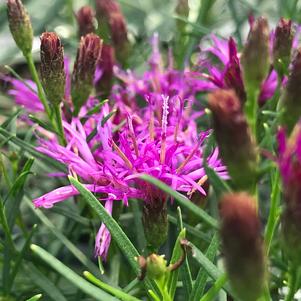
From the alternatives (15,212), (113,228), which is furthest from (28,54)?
(113,228)

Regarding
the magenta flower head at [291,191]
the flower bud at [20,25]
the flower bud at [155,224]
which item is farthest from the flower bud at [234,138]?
the flower bud at [20,25]

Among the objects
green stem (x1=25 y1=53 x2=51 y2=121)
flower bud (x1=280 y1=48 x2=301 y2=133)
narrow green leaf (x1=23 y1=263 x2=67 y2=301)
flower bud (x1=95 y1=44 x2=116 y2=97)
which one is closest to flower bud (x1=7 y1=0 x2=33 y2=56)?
green stem (x1=25 y1=53 x2=51 y2=121)

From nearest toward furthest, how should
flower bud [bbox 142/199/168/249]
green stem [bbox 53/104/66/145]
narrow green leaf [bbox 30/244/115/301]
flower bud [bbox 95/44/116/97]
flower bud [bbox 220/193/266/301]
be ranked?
1. flower bud [bbox 220/193/266/301]
2. narrow green leaf [bbox 30/244/115/301]
3. flower bud [bbox 142/199/168/249]
4. green stem [bbox 53/104/66/145]
5. flower bud [bbox 95/44/116/97]

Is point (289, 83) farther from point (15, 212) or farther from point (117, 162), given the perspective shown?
point (15, 212)

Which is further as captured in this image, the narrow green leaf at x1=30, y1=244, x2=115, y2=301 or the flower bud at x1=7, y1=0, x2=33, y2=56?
the flower bud at x1=7, y1=0, x2=33, y2=56

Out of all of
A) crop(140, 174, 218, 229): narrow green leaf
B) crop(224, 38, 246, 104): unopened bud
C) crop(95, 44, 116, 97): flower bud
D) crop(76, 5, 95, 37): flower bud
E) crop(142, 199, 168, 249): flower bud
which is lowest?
crop(142, 199, 168, 249): flower bud

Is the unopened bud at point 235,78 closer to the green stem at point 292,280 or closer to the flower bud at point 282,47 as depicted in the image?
the flower bud at point 282,47

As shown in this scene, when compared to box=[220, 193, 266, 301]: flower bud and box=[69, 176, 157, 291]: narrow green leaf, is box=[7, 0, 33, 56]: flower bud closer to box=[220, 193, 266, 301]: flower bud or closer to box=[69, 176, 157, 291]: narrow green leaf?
box=[69, 176, 157, 291]: narrow green leaf
